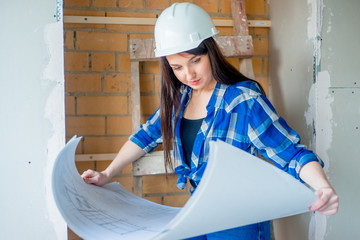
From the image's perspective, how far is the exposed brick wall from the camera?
83.4 inches

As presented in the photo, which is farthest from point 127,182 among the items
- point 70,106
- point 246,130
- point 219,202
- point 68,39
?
point 219,202

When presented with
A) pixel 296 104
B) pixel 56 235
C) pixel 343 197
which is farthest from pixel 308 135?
pixel 56 235

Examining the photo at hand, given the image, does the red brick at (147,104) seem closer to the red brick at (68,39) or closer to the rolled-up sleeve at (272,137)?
the red brick at (68,39)

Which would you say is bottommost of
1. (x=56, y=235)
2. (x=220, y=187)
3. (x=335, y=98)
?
(x=56, y=235)

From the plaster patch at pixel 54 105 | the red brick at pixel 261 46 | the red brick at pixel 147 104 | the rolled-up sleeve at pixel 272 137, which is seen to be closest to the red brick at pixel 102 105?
the red brick at pixel 147 104

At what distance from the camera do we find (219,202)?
2.90ft

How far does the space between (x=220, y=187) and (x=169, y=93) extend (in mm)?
865

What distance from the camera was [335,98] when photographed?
5.91 feet

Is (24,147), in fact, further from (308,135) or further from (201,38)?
(308,135)

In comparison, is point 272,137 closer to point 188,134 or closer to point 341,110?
point 188,134

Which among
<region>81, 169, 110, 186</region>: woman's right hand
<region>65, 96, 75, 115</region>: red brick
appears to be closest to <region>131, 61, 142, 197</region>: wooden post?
<region>65, 96, 75, 115</region>: red brick

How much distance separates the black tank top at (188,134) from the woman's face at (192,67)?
0.19 meters

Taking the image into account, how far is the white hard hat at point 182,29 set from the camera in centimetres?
138

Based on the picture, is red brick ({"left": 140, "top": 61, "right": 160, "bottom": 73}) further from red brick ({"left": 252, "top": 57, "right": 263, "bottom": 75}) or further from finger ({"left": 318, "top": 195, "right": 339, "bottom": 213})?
finger ({"left": 318, "top": 195, "right": 339, "bottom": 213})
